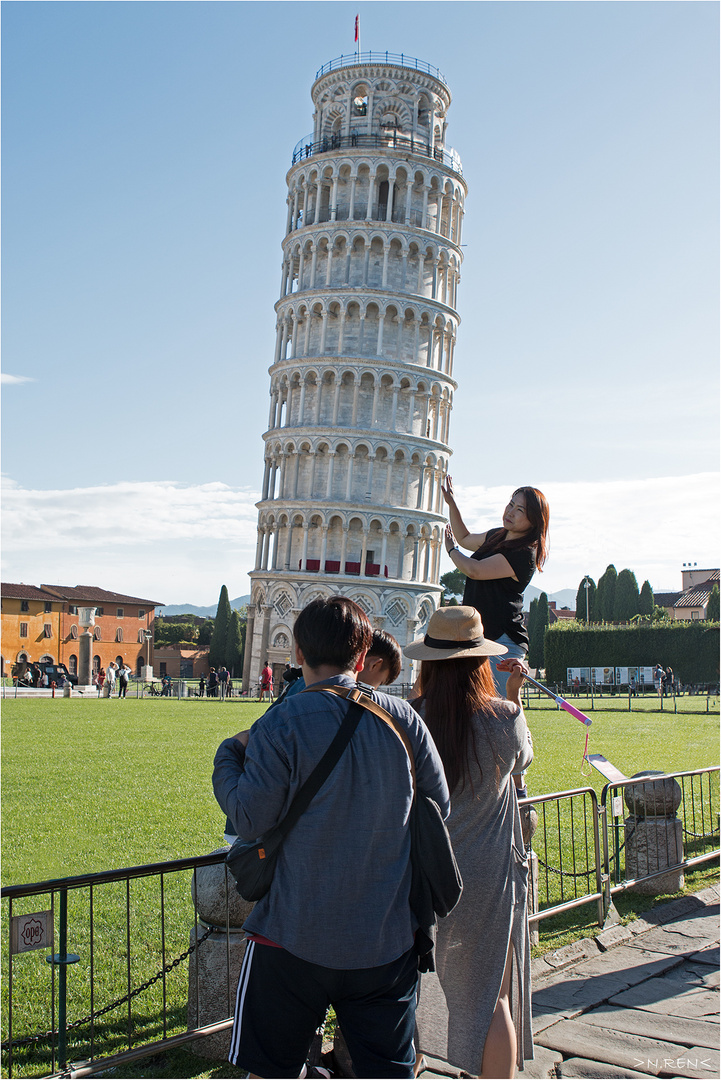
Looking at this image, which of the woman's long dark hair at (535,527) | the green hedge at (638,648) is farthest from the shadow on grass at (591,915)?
the green hedge at (638,648)

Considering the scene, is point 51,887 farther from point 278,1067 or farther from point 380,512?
point 380,512

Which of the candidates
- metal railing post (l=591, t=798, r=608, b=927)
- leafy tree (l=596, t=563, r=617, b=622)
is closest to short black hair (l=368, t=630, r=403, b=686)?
metal railing post (l=591, t=798, r=608, b=927)

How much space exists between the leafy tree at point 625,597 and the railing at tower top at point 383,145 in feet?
119

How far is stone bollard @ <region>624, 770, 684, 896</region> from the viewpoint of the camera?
7.75 metres

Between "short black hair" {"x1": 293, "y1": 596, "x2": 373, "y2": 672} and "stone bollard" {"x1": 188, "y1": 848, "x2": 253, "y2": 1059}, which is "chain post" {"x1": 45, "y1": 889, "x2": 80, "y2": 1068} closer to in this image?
"stone bollard" {"x1": 188, "y1": 848, "x2": 253, "y2": 1059}

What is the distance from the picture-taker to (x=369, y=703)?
3.13 meters

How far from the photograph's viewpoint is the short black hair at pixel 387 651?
172 inches

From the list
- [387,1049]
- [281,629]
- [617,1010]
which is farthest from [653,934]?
[281,629]

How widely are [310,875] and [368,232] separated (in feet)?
191

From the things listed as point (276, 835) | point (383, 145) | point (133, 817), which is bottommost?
point (133, 817)

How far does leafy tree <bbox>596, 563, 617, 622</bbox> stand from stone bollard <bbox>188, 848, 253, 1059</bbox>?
247 feet

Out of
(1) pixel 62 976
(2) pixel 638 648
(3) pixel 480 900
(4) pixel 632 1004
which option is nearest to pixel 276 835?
(3) pixel 480 900

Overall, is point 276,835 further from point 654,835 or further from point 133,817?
point 133,817

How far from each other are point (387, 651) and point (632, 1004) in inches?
113
